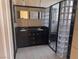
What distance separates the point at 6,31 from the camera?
654 mm

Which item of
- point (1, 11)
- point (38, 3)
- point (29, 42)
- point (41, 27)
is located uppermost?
point (38, 3)

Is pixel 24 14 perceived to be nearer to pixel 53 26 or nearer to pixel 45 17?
pixel 45 17

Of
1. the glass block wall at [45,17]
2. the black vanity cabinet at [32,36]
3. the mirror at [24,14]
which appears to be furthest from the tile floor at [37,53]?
the mirror at [24,14]

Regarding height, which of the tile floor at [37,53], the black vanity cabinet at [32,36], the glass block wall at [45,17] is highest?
the glass block wall at [45,17]

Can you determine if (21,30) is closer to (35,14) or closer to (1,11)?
(35,14)

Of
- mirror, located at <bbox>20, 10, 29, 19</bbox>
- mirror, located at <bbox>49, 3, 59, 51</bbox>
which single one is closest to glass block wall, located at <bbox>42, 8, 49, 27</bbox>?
mirror, located at <bbox>49, 3, 59, 51</bbox>

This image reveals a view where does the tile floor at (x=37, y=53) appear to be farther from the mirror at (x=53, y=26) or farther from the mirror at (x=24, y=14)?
the mirror at (x=24, y=14)

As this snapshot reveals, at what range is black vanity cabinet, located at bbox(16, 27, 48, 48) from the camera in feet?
4.96

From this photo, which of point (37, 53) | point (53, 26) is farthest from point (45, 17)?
point (37, 53)

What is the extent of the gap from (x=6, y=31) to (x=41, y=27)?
0.89 m

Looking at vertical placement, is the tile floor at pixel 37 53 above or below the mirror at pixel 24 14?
below

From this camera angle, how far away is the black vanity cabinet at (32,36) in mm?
1512

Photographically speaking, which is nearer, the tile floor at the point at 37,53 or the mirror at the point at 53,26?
the mirror at the point at 53,26

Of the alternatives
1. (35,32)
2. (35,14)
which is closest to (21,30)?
(35,32)
